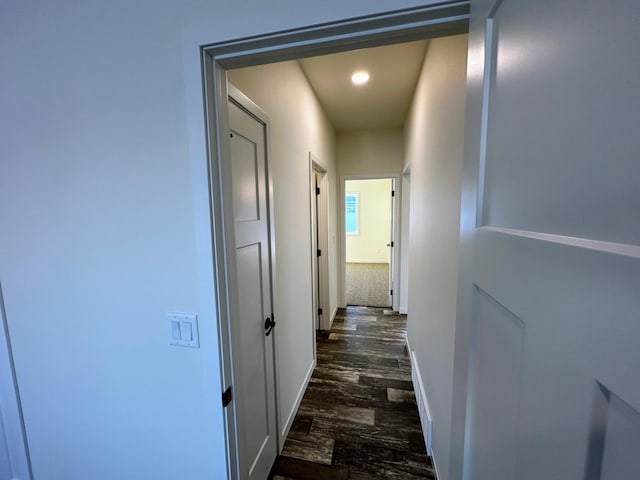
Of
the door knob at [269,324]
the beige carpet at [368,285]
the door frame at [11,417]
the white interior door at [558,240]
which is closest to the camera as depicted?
the white interior door at [558,240]

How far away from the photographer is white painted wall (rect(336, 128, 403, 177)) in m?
3.83

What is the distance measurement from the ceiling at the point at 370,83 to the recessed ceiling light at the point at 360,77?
44mm

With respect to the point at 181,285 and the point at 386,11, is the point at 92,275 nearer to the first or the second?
the point at 181,285

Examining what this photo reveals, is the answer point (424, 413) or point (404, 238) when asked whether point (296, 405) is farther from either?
point (404, 238)

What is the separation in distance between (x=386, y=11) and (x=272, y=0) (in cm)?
33

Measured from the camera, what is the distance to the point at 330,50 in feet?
2.74

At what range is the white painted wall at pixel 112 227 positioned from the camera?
0.84 metres

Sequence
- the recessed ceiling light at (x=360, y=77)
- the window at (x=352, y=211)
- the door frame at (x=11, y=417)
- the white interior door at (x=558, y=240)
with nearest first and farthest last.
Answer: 1. the white interior door at (x=558, y=240)
2. the door frame at (x=11, y=417)
3. the recessed ceiling light at (x=360, y=77)
4. the window at (x=352, y=211)

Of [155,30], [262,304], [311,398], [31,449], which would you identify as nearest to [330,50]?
[155,30]

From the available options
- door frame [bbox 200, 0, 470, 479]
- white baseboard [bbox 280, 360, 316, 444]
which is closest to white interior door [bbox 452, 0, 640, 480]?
door frame [bbox 200, 0, 470, 479]

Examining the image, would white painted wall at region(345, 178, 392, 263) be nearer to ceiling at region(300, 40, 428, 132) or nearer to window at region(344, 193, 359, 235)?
window at region(344, 193, 359, 235)

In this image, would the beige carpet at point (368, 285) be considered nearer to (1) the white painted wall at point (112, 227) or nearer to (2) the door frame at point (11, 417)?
(1) the white painted wall at point (112, 227)

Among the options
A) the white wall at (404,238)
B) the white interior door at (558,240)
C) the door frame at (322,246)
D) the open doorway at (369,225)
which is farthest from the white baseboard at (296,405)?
the open doorway at (369,225)

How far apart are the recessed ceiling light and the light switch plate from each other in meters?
2.39
